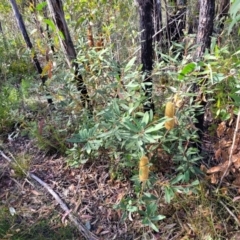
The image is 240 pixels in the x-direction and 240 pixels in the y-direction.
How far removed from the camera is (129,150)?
1583 mm

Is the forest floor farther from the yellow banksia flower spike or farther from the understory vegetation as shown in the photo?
the yellow banksia flower spike

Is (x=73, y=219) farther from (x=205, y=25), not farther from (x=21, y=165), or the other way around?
(x=205, y=25)

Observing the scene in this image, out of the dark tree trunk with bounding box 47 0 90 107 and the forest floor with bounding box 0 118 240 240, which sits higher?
the dark tree trunk with bounding box 47 0 90 107

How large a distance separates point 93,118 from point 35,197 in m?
0.68

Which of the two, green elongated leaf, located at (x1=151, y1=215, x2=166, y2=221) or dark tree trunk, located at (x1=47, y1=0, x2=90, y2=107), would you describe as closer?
green elongated leaf, located at (x1=151, y1=215, x2=166, y2=221)

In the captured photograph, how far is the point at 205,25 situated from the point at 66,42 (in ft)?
2.87

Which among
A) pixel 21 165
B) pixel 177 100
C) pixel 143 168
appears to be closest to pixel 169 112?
pixel 177 100

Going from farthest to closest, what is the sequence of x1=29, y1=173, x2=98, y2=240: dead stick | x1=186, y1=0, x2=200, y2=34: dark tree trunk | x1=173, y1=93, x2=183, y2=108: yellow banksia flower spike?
1. x1=186, y1=0, x2=200, y2=34: dark tree trunk
2. x1=29, y1=173, x2=98, y2=240: dead stick
3. x1=173, y1=93, x2=183, y2=108: yellow banksia flower spike

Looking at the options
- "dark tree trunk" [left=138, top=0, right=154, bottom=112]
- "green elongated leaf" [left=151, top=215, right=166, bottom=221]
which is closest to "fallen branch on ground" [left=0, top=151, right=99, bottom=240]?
"green elongated leaf" [left=151, top=215, right=166, bottom=221]

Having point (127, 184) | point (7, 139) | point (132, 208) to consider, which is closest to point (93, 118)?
point (127, 184)

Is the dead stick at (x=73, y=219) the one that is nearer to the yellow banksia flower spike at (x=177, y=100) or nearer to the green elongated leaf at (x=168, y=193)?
the green elongated leaf at (x=168, y=193)

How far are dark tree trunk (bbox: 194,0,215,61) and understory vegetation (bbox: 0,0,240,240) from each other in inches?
1.5

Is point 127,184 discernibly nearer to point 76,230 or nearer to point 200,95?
point 76,230

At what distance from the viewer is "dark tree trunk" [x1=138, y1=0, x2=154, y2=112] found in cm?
159
